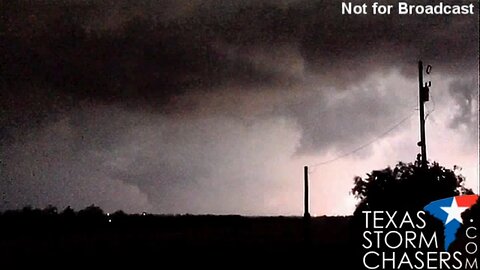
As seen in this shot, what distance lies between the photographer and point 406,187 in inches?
719

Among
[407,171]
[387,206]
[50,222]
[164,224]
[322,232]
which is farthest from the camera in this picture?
[164,224]

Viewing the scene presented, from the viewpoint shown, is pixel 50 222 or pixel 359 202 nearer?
pixel 359 202

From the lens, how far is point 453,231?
39.3ft

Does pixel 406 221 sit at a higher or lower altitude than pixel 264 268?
higher

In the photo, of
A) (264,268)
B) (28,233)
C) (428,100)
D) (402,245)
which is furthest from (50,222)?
(402,245)

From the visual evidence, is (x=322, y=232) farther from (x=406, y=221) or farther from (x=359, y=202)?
(x=406, y=221)

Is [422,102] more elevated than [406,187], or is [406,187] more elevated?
[422,102]

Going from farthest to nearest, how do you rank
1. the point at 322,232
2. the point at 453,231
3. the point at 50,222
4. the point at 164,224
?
the point at 164,224, the point at 50,222, the point at 322,232, the point at 453,231

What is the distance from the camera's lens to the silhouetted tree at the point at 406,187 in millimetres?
17641

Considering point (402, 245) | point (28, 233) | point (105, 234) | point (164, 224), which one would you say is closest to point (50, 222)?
point (105, 234)

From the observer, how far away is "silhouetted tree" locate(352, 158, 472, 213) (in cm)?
1764

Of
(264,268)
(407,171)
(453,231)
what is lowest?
(264,268)

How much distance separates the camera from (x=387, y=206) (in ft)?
58.5

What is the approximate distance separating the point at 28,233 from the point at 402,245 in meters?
28.2
